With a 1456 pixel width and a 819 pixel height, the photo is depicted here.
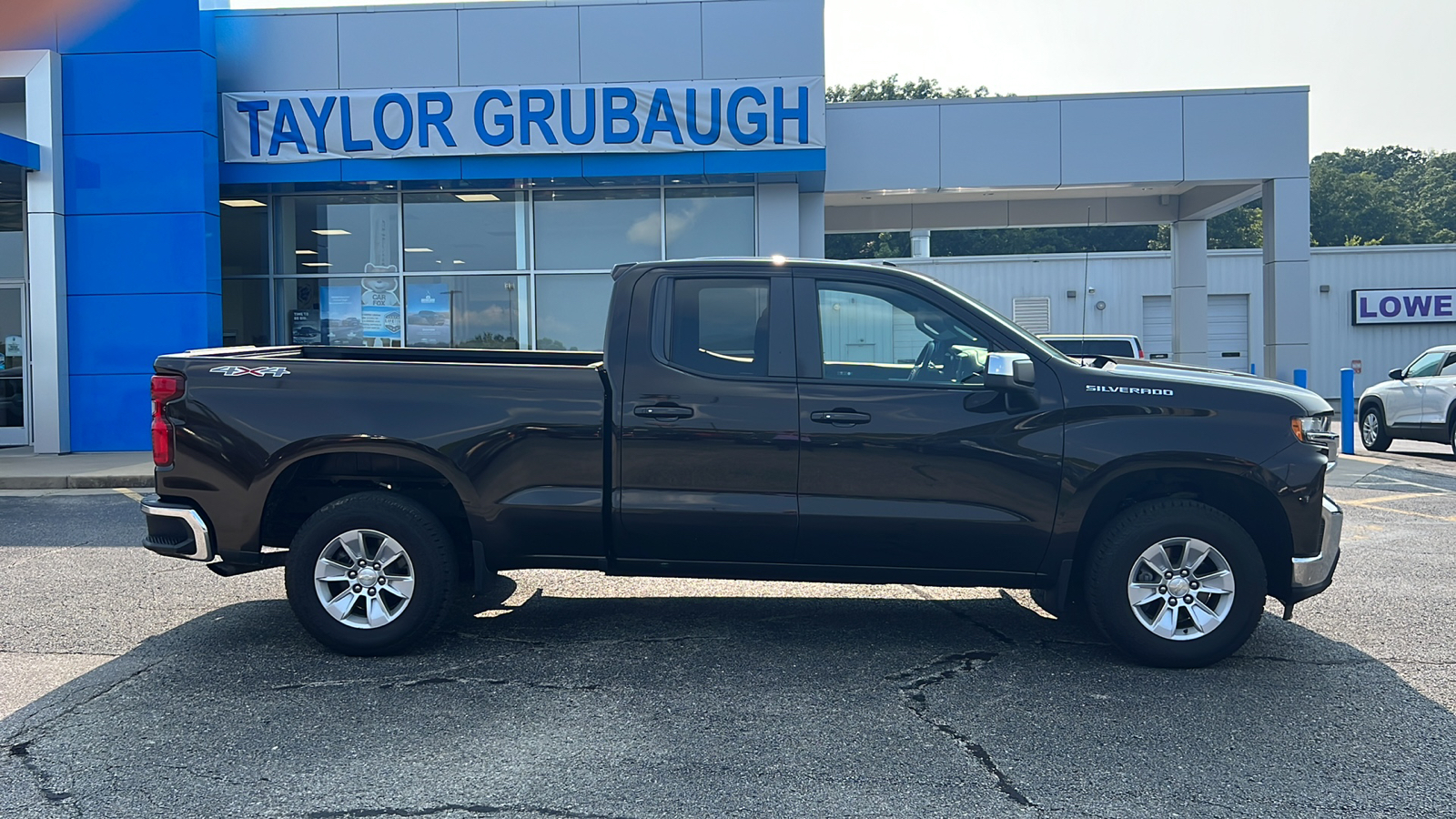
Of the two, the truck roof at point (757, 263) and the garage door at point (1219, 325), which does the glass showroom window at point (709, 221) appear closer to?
the truck roof at point (757, 263)

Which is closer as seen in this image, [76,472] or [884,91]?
[76,472]

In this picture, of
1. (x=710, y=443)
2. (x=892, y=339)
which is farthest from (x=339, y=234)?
(x=892, y=339)

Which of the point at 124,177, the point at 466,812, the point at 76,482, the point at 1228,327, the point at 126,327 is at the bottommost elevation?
the point at 466,812

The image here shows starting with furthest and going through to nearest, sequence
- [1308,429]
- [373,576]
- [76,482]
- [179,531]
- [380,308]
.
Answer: [380,308] < [76,482] < [179,531] < [373,576] < [1308,429]

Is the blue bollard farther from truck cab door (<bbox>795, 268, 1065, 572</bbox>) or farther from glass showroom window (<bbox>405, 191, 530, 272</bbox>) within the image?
truck cab door (<bbox>795, 268, 1065, 572</bbox>)

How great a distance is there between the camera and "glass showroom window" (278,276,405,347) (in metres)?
16.9

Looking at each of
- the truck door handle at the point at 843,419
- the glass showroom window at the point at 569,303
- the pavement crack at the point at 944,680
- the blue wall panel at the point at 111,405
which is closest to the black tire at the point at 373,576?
the truck door handle at the point at 843,419

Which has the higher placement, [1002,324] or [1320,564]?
[1002,324]

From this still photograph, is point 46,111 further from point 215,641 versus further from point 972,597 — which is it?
point 972,597

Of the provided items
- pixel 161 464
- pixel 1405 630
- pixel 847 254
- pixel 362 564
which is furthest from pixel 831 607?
pixel 847 254

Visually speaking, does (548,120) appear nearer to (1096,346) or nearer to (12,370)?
(1096,346)

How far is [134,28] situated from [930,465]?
48.5 feet

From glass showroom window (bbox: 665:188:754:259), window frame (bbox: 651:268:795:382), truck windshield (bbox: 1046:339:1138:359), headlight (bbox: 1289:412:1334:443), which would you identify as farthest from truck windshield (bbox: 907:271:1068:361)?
glass showroom window (bbox: 665:188:754:259)

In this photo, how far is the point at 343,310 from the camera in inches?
672
